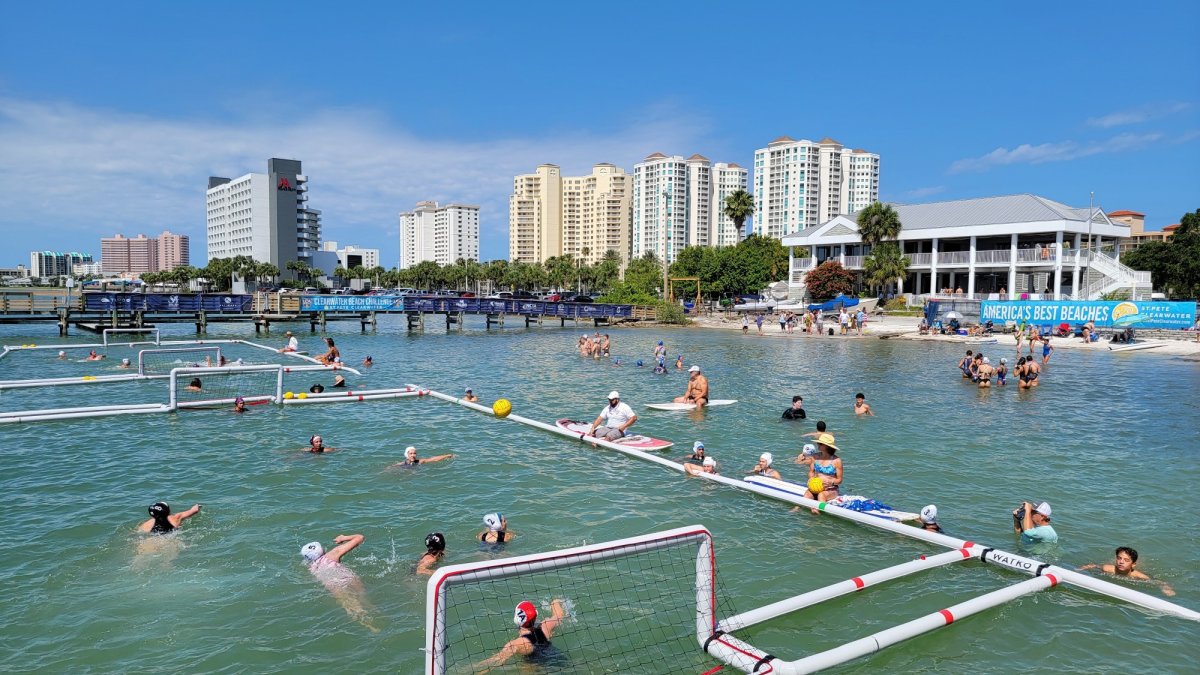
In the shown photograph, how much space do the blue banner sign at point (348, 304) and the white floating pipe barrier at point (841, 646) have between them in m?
54.6

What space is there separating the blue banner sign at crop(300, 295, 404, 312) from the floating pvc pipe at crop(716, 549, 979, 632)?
175 ft

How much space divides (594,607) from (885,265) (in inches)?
2636

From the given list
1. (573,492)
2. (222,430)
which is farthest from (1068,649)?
(222,430)

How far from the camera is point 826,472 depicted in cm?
Result: 1397

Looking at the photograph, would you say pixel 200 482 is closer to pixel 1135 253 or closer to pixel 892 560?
pixel 892 560

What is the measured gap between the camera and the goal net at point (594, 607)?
6801 millimetres

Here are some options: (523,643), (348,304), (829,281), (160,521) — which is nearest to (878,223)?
(829,281)

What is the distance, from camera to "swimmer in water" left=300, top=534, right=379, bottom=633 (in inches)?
378

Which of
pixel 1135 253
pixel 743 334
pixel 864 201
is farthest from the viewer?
pixel 864 201

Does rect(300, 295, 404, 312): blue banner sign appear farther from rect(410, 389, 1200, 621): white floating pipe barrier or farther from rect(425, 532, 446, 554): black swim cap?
rect(425, 532, 446, 554): black swim cap

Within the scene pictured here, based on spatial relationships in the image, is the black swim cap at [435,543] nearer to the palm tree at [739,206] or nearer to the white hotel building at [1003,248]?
the white hotel building at [1003,248]

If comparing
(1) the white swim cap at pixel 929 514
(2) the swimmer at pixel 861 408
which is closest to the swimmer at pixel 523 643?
(1) the white swim cap at pixel 929 514

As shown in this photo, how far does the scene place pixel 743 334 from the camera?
61.8 m

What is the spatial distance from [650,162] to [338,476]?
176 metres
